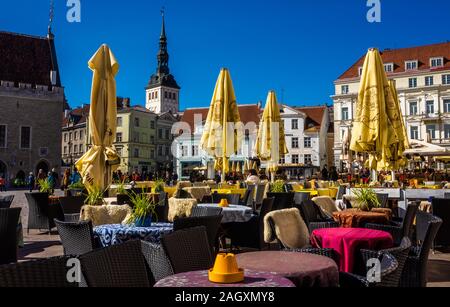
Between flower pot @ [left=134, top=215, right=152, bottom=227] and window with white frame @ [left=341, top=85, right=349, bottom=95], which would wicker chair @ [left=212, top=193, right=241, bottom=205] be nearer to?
A: flower pot @ [left=134, top=215, right=152, bottom=227]

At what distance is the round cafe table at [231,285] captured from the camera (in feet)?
8.59

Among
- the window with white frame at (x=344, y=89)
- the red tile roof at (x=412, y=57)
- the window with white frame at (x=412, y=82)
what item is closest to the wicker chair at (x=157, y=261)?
the window with white frame at (x=412, y=82)

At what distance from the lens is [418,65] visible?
52656 millimetres

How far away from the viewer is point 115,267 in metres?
2.79

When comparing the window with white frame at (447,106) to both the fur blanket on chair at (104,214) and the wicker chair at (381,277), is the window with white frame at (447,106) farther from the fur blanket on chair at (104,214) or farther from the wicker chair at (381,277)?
the wicker chair at (381,277)

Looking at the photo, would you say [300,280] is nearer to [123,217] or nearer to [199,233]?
[199,233]

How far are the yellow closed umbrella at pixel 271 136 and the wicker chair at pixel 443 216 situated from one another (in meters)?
10.3

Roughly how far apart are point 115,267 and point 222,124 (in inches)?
459

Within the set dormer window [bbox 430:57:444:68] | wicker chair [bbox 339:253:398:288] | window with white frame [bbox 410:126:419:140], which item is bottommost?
wicker chair [bbox 339:253:398:288]

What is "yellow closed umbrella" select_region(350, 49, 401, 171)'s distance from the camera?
34.1 feet

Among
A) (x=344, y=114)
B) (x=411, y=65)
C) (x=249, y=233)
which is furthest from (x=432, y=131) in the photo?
(x=249, y=233)

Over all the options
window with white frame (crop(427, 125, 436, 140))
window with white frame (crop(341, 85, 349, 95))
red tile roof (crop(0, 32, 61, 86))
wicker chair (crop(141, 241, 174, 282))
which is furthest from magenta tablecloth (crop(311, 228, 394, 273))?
window with white frame (crop(341, 85, 349, 95))

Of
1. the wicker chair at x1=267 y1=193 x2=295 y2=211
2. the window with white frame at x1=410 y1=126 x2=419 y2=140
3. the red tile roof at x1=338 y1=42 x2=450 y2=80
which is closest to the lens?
the wicker chair at x1=267 y1=193 x2=295 y2=211
